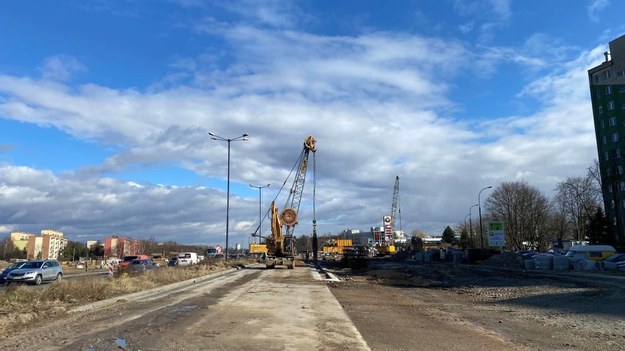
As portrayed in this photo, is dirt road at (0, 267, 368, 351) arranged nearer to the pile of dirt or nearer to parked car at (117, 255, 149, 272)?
parked car at (117, 255, 149, 272)

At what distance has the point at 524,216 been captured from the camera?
102 metres

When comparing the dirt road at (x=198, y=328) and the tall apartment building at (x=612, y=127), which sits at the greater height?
the tall apartment building at (x=612, y=127)

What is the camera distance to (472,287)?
89.8 feet

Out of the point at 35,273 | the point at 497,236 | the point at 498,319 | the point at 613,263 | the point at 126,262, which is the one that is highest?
the point at 497,236

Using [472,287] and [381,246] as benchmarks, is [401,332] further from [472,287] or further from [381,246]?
[381,246]

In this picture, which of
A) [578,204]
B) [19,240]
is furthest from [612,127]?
[19,240]

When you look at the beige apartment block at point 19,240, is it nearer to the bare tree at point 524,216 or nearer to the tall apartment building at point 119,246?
the tall apartment building at point 119,246

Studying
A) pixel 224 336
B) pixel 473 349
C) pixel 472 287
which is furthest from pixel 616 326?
pixel 472 287

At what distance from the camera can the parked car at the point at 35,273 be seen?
3045 centimetres

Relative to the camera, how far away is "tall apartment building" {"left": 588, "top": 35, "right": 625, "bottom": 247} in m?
82.2

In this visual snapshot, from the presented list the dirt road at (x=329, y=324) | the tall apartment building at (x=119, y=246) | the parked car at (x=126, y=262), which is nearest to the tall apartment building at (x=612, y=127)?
the parked car at (x=126, y=262)

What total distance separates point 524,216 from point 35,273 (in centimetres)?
9327

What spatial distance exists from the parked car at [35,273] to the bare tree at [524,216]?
8873 cm

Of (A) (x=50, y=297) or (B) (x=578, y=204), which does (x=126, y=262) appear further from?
(B) (x=578, y=204)
